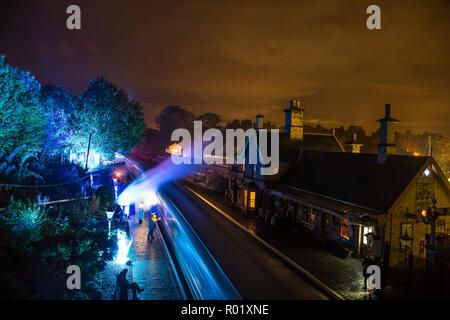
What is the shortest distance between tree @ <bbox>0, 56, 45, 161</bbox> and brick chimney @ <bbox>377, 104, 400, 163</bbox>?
23.0 meters

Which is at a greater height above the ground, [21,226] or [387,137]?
[387,137]

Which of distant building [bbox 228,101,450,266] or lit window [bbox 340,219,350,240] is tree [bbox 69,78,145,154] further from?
lit window [bbox 340,219,350,240]

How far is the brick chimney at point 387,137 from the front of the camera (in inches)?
680

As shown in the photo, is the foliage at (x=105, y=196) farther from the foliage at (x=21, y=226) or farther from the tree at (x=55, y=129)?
the foliage at (x=21, y=226)

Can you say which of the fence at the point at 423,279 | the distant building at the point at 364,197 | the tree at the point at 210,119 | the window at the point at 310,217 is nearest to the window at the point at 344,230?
the distant building at the point at 364,197

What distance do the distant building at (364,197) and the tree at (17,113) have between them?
18098 millimetres

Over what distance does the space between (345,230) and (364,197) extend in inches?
91.5

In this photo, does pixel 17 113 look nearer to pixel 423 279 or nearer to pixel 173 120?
pixel 423 279

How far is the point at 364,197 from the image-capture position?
53.1 ft

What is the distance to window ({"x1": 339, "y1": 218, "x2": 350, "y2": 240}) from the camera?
54.8 feet

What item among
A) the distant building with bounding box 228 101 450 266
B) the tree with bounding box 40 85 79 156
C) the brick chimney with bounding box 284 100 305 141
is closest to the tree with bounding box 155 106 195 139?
the tree with bounding box 40 85 79 156

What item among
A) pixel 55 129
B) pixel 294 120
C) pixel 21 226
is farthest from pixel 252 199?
pixel 55 129

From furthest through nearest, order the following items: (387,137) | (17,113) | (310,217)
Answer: (310,217) < (17,113) < (387,137)
